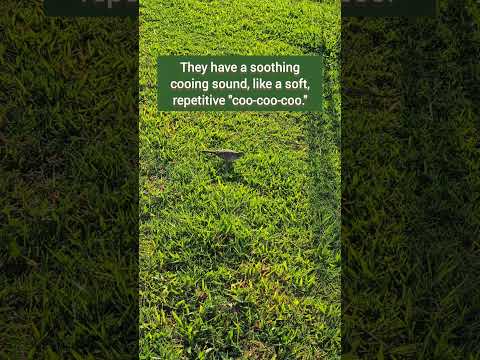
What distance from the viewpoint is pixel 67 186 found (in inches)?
127

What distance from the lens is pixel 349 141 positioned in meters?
3.35

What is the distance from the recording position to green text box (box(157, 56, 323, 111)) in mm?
2541

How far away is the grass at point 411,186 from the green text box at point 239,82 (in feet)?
2.66

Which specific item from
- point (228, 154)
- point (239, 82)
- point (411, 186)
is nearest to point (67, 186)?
point (228, 154)

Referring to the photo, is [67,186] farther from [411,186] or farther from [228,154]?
[411,186]

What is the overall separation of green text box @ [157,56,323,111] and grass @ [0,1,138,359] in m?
0.79

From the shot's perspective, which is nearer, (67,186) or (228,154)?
(228,154)

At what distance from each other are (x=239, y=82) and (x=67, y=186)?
1145 mm

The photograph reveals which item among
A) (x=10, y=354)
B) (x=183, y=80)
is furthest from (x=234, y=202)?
(x=10, y=354)

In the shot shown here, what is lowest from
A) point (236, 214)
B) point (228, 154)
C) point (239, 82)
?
point (236, 214)

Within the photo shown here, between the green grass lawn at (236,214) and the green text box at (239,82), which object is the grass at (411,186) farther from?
the green text box at (239,82)

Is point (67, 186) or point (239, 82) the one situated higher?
point (239, 82)

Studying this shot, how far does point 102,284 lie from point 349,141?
1.40 m

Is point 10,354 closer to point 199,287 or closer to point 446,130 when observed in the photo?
point 199,287
